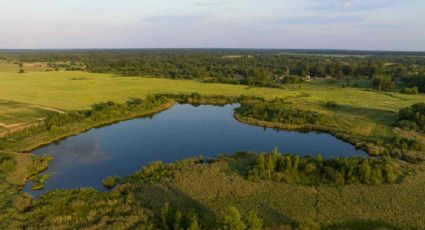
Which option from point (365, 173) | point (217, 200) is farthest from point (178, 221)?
point (365, 173)

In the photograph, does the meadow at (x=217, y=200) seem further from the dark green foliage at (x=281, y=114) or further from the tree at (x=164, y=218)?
the dark green foliage at (x=281, y=114)

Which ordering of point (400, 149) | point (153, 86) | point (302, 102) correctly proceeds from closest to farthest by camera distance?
point (400, 149) < point (302, 102) < point (153, 86)

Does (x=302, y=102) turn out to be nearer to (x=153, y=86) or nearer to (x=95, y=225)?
(x=153, y=86)

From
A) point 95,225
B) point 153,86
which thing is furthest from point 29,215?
point 153,86

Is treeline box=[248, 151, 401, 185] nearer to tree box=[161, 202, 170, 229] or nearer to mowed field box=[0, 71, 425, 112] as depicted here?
tree box=[161, 202, 170, 229]

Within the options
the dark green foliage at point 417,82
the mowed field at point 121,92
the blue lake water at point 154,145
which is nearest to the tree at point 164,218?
the blue lake water at point 154,145

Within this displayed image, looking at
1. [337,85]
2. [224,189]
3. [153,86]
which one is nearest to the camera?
[224,189]

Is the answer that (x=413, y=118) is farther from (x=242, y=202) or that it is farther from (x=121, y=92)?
(x=121, y=92)
